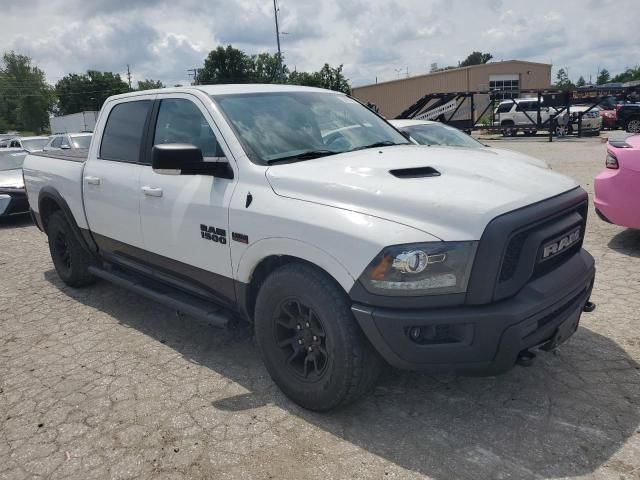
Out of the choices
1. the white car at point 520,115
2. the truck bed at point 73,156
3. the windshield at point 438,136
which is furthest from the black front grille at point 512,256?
the white car at point 520,115

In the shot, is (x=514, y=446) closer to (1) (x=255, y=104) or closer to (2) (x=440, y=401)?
(2) (x=440, y=401)

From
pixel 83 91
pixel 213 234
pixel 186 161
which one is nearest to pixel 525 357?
pixel 213 234

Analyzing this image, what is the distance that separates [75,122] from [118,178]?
6000 centimetres

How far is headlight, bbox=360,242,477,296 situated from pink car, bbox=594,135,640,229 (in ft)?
12.3

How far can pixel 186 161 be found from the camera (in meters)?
3.04

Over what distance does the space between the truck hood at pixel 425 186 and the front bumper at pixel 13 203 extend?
26.7ft

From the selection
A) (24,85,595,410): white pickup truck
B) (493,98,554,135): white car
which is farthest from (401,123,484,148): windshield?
(493,98,554,135): white car

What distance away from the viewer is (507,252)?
8.16 feet

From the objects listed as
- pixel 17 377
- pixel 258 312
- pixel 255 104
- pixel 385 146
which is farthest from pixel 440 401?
pixel 17 377

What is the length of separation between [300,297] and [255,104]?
4.93 ft

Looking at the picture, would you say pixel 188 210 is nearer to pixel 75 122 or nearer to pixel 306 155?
pixel 306 155

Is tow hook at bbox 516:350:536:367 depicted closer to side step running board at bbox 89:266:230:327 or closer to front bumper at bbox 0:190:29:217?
side step running board at bbox 89:266:230:327

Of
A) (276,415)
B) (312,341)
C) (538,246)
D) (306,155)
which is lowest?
(276,415)

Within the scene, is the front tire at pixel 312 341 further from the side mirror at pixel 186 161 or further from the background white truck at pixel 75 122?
the background white truck at pixel 75 122
